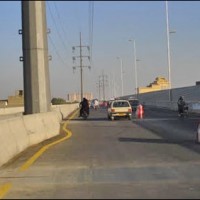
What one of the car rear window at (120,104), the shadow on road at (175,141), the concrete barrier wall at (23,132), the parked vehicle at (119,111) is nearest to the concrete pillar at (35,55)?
the concrete barrier wall at (23,132)

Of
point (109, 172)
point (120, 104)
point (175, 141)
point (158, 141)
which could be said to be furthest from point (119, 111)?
point (109, 172)

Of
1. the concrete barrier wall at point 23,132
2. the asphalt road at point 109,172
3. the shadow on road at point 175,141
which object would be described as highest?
the concrete barrier wall at point 23,132

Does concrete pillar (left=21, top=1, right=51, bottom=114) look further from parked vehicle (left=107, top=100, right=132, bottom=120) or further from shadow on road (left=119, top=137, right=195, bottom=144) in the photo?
parked vehicle (left=107, top=100, right=132, bottom=120)

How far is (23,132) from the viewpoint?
1864 cm

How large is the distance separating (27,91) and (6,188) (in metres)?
13.0

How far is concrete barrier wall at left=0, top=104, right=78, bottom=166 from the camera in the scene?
A: 1566 centimetres

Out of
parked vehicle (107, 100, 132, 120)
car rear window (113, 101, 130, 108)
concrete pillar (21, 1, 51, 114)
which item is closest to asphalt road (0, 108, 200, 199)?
concrete pillar (21, 1, 51, 114)

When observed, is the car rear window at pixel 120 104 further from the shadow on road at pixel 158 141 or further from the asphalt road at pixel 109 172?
the asphalt road at pixel 109 172

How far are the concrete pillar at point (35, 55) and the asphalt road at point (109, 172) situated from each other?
398cm

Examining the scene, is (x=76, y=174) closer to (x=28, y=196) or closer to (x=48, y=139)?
(x=28, y=196)

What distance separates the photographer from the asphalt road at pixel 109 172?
416 inches

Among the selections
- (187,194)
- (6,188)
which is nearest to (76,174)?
(6,188)

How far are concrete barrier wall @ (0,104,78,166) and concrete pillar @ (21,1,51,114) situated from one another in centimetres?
78

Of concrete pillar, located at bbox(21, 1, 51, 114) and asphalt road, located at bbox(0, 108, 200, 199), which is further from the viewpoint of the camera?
concrete pillar, located at bbox(21, 1, 51, 114)
